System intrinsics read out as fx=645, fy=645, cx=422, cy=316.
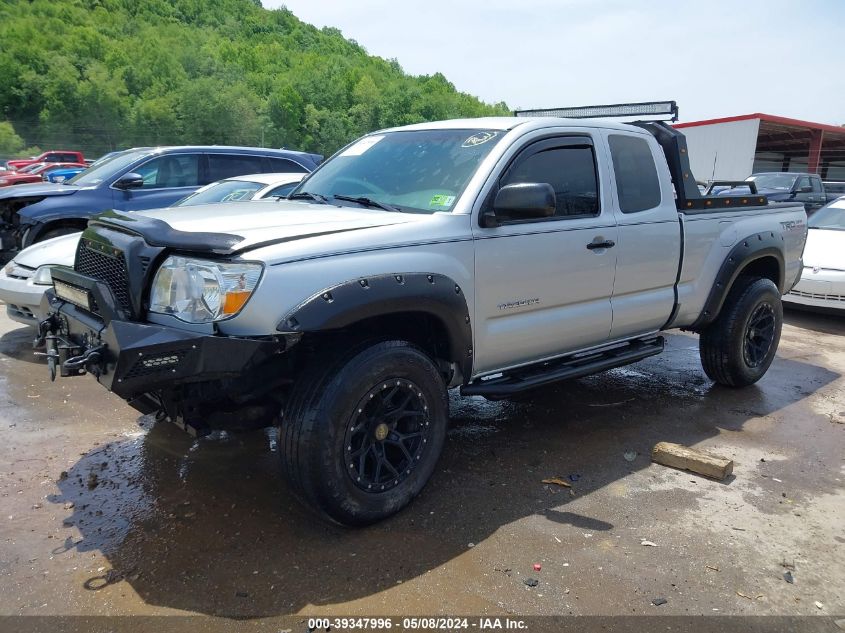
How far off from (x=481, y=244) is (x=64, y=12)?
10919cm

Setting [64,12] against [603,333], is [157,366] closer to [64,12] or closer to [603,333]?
[603,333]

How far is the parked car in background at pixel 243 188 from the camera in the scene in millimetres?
6676

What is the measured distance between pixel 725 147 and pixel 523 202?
25.3 meters

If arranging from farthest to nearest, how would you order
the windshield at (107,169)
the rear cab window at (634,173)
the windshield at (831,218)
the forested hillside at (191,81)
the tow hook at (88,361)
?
the forested hillside at (191,81)
the windshield at (831,218)
the windshield at (107,169)
the rear cab window at (634,173)
the tow hook at (88,361)

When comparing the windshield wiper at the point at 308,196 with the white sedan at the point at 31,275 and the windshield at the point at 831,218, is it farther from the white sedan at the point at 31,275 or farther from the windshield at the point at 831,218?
the windshield at the point at 831,218

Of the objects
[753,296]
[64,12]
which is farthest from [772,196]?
[64,12]

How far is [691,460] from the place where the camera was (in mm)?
3863

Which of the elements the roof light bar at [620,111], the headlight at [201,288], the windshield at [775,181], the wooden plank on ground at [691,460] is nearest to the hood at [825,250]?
the roof light bar at [620,111]

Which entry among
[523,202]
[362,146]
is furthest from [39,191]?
[523,202]

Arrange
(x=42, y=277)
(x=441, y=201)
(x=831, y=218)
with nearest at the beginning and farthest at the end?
(x=441, y=201), (x=42, y=277), (x=831, y=218)

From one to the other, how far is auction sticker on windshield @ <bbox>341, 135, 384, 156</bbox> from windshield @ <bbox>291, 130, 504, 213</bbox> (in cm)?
1

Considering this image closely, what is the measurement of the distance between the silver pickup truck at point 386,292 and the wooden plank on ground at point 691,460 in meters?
0.63

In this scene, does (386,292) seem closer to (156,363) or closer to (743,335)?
(156,363)

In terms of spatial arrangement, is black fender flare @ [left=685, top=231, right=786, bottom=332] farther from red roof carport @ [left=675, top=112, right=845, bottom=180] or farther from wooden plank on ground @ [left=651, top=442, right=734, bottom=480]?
red roof carport @ [left=675, top=112, right=845, bottom=180]
